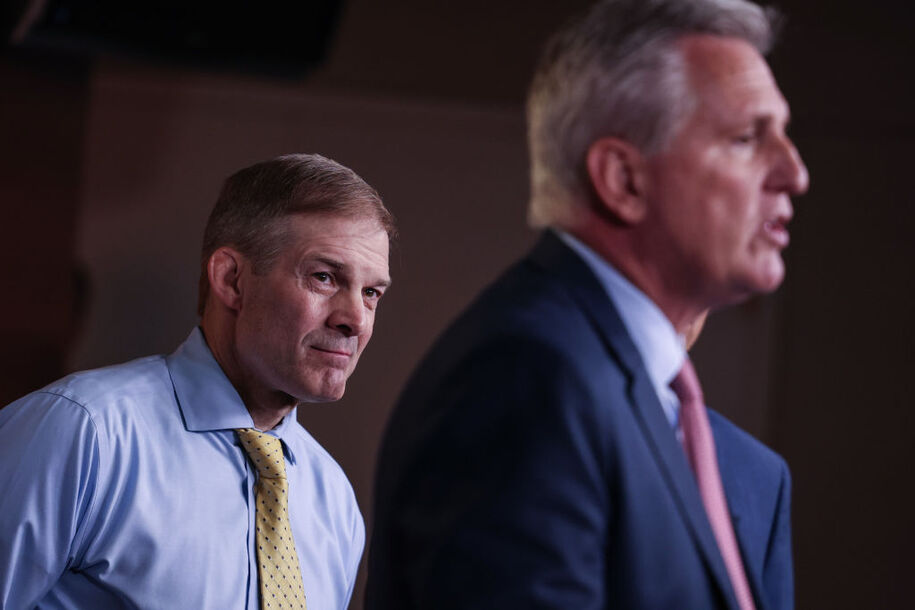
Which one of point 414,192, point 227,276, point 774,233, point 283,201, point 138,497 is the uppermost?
point 774,233

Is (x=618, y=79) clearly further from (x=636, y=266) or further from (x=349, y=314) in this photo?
(x=349, y=314)

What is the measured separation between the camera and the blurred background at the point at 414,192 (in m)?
3.09

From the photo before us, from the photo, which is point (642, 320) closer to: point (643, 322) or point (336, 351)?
point (643, 322)

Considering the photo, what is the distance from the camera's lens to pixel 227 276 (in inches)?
59.7

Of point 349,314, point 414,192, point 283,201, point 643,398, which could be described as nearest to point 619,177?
point 643,398

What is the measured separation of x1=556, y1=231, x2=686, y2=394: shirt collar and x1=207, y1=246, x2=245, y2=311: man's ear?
2.39ft

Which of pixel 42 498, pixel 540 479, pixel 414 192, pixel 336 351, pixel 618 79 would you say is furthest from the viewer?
pixel 414 192

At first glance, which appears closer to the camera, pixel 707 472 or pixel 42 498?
pixel 707 472

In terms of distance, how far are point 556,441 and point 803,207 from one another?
9.80 feet

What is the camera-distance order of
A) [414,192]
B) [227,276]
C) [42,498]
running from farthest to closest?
[414,192] → [227,276] → [42,498]

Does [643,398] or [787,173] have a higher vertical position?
[787,173]

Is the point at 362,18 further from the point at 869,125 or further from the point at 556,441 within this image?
the point at 556,441

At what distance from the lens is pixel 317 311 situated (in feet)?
4.62

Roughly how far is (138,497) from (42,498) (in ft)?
0.36
